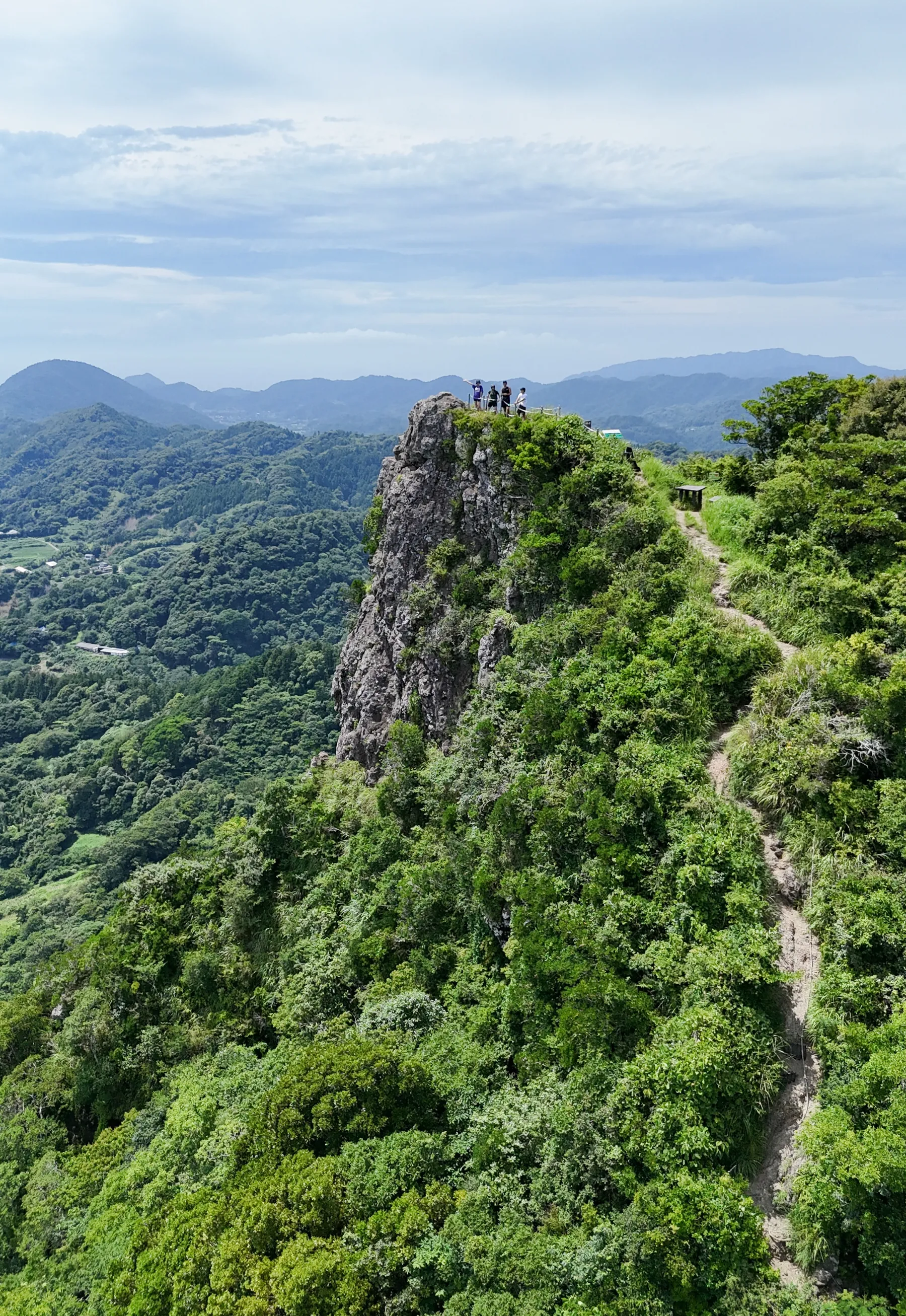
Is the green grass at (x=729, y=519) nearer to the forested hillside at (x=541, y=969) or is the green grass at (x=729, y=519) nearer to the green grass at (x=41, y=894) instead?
the forested hillside at (x=541, y=969)

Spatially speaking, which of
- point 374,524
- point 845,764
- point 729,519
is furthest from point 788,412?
point 374,524

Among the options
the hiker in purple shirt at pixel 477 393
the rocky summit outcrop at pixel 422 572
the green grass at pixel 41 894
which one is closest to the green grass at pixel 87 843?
the green grass at pixel 41 894

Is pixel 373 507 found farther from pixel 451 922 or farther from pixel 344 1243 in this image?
pixel 344 1243

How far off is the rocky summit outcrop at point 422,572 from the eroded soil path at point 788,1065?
11865mm

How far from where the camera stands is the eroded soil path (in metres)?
8.51

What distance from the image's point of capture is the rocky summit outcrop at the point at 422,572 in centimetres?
2595

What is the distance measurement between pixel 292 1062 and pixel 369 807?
1058 cm

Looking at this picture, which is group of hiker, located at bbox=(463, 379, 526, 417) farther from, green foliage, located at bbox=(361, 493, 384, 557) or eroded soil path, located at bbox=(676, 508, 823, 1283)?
eroded soil path, located at bbox=(676, 508, 823, 1283)

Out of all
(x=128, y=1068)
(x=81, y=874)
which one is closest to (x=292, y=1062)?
(x=128, y=1068)

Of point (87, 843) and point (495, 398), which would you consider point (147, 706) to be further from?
point (495, 398)

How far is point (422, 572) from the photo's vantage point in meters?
29.9

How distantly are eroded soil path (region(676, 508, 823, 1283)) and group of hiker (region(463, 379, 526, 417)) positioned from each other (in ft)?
62.1

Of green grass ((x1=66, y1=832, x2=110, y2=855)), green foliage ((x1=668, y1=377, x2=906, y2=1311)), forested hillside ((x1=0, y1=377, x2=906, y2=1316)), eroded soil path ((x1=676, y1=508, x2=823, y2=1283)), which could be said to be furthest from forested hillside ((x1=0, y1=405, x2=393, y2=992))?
eroded soil path ((x1=676, y1=508, x2=823, y2=1283))

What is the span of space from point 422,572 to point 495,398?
7.57 metres
